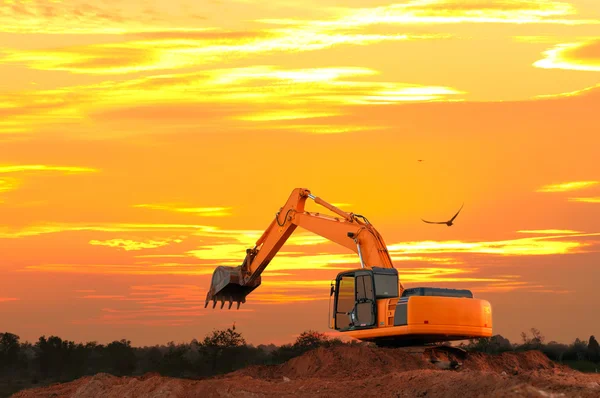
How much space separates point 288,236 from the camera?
39.9 metres

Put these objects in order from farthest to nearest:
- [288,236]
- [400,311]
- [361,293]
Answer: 1. [288,236]
2. [361,293]
3. [400,311]

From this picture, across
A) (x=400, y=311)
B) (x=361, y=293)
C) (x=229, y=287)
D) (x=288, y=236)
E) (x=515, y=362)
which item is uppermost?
(x=288, y=236)

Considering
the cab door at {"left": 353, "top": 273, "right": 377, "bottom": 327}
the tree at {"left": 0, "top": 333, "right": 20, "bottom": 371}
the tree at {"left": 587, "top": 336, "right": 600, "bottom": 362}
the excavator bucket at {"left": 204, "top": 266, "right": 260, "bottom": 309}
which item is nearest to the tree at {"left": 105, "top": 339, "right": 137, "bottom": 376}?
the tree at {"left": 0, "top": 333, "right": 20, "bottom": 371}

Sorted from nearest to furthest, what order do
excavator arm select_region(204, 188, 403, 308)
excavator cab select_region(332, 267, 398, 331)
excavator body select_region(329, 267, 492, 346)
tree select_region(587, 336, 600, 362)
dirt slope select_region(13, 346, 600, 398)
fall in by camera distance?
dirt slope select_region(13, 346, 600, 398) → excavator body select_region(329, 267, 492, 346) → excavator cab select_region(332, 267, 398, 331) → excavator arm select_region(204, 188, 403, 308) → tree select_region(587, 336, 600, 362)

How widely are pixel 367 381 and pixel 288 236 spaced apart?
1262 centimetres

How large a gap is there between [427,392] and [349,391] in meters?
2.78

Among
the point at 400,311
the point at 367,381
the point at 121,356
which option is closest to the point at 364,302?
the point at 400,311

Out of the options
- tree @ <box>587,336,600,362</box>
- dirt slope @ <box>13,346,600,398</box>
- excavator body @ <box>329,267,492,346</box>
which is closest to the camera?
dirt slope @ <box>13,346,600,398</box>

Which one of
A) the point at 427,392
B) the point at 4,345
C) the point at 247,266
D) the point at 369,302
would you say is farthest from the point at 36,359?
the point at 427,392

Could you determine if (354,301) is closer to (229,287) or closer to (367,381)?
(367,381)

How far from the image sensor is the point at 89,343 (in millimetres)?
67562

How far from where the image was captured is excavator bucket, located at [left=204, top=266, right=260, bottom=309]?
4091 centimetres

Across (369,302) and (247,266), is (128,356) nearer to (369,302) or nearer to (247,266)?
(247,266)

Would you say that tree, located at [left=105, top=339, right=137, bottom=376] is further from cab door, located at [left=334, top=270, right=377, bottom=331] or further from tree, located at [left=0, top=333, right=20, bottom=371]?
cab door, located at [left=334, top=270, right=377, bottom=331]
